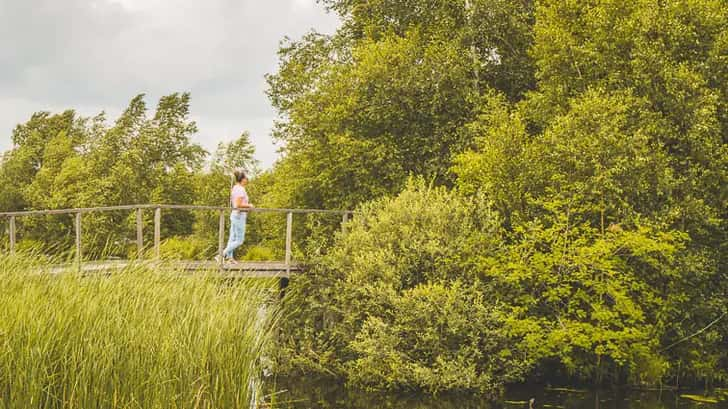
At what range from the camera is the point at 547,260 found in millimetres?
17609

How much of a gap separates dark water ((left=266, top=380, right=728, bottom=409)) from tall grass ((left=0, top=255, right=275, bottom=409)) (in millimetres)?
5204

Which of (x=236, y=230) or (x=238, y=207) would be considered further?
(x=236, y=230)

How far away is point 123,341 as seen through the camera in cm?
920

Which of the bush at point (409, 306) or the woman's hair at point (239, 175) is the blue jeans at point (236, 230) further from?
the bush at point (409, 306)

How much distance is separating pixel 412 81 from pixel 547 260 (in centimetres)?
890

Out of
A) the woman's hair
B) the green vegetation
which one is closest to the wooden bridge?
the woman's hair

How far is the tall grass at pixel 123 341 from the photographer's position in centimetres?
847

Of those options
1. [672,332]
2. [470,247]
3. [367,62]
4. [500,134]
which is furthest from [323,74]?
[672,332]

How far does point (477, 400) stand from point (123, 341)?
30.1ft

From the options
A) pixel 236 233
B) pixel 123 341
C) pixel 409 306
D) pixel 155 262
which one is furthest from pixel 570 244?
pixel 123 341

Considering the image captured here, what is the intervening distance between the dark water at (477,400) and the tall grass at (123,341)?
5204mm

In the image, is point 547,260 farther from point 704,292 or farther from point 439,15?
point 439,15

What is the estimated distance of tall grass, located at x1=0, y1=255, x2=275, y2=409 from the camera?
8469 millimetres

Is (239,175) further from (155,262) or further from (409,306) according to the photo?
(155,262)
